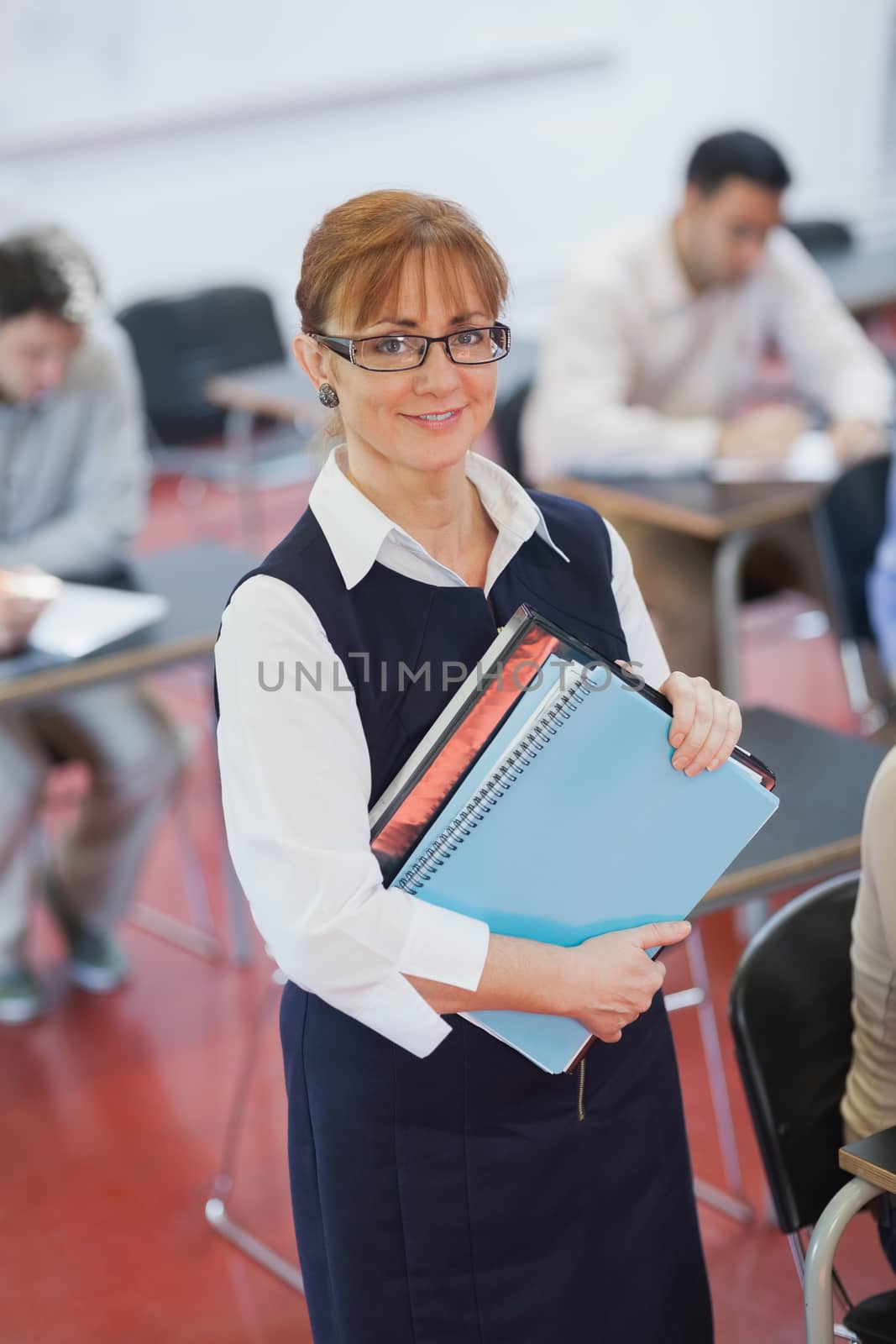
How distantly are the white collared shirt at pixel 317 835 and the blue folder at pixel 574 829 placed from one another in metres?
0.04

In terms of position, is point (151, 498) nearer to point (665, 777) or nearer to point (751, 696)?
point (751, 696)

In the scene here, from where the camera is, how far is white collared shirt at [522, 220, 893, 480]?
3.14 meters

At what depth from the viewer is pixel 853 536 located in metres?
2.73

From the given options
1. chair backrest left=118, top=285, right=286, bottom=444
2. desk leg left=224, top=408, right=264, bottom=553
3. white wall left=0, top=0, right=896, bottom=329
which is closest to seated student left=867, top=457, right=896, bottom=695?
desk leg left=224, top=408, right=264, bottom=553

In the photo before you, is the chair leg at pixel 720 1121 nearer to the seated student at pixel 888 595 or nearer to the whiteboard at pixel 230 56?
the seated student at pixel 888 595

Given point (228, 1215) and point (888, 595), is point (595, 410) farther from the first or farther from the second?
point (228, 1215)

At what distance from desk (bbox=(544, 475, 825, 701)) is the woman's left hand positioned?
1.78 m

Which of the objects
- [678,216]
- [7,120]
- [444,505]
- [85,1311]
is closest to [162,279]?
[7,120]

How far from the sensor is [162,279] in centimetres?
585

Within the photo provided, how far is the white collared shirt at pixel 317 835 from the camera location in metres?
1.09

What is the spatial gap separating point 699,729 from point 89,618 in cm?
168

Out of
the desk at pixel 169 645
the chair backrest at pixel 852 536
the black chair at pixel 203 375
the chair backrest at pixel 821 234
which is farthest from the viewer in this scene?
the chair backrest at pixel 821 234

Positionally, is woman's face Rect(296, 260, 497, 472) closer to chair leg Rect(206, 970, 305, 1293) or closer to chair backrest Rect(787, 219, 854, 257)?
chair leg Rect(206, 970, 305, 1293)

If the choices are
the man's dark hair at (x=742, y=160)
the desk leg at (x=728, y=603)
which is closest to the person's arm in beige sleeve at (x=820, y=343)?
the man's dark hair at (x=742, y=160)
